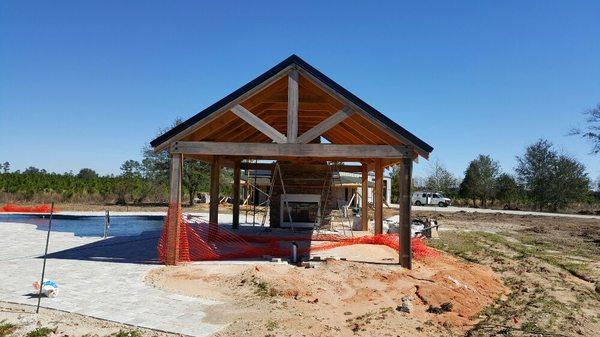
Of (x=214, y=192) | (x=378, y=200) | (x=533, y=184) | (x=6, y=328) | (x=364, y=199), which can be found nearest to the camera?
(x=6, y=328)

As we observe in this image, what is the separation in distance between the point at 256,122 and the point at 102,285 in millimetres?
4779

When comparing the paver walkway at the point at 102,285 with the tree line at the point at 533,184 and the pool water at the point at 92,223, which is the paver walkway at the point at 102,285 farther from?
the tree line at the point at 533,184

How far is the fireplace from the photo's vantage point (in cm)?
1819

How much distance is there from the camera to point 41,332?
17.9 feet

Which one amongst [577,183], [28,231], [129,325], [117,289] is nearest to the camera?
[129,325]

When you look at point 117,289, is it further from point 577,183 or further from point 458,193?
point 458,193

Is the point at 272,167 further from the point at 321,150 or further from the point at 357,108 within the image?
the point at 357,108

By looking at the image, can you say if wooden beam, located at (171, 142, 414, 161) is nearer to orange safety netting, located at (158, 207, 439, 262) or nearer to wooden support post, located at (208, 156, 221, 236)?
orange safety netting, located at (158, 207, 439, 262)

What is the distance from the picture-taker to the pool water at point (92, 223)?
17750 millimetres

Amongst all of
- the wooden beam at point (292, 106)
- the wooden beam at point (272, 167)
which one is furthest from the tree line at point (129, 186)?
the wooden beam at point (292, 106)

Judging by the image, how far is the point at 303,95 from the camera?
36.7 feet

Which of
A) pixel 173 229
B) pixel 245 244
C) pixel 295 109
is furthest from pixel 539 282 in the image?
pixel 173 229

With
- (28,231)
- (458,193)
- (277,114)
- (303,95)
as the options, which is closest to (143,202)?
(28,231)

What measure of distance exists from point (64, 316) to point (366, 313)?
14.6 feet
